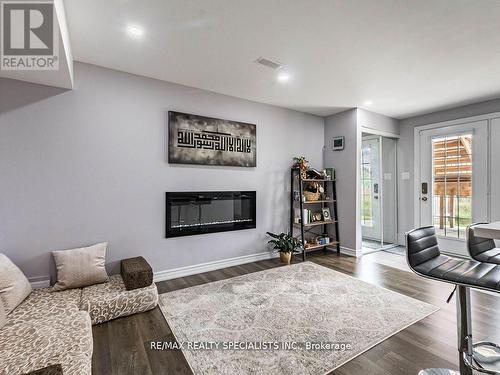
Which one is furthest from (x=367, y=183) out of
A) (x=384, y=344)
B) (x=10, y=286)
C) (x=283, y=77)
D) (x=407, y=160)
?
(x=10, y=286)

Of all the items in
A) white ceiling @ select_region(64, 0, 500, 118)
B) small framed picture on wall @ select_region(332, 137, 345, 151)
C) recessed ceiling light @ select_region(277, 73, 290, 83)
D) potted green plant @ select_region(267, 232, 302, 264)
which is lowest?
potted green plant @ select_region(267, 232, 302, 264)

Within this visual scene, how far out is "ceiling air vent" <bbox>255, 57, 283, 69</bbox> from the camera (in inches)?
102

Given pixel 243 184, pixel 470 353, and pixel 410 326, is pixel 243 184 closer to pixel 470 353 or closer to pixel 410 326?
pixel 410 326

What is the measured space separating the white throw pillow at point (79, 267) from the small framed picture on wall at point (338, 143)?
3.92 meters

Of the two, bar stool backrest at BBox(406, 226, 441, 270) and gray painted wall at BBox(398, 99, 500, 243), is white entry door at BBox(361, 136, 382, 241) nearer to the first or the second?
gray painted wall at BBox(398, 99, 500, 243)

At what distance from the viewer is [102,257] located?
8.37ft

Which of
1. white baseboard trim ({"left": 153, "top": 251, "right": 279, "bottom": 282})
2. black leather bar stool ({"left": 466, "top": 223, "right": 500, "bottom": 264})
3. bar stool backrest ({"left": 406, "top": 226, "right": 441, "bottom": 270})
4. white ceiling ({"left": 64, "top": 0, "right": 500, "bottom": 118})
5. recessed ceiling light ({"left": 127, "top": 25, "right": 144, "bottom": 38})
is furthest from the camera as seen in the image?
white baseboard trim ({"left": 153, "top": 251, "right": 279, "bottom": 282})

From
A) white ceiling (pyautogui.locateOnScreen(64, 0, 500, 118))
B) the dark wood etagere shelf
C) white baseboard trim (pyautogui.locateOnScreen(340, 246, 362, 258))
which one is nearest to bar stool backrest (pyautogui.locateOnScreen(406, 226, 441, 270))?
white ceiling (pyautogui.locateOnScreen(64, 0, 500, 118))

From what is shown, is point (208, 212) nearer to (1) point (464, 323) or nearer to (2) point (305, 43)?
(2) point (305, 43)

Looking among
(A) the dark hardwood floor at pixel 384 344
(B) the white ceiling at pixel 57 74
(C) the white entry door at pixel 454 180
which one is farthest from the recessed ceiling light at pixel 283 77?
(C) the white entry door at pixel 454 180

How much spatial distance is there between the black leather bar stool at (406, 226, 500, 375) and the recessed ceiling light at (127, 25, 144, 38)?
2576 mm

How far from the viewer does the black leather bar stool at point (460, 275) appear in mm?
1310

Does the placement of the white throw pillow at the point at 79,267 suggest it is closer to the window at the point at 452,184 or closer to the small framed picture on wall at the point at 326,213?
the small framed picture on wall at the point at 326,213

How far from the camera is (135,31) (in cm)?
211
